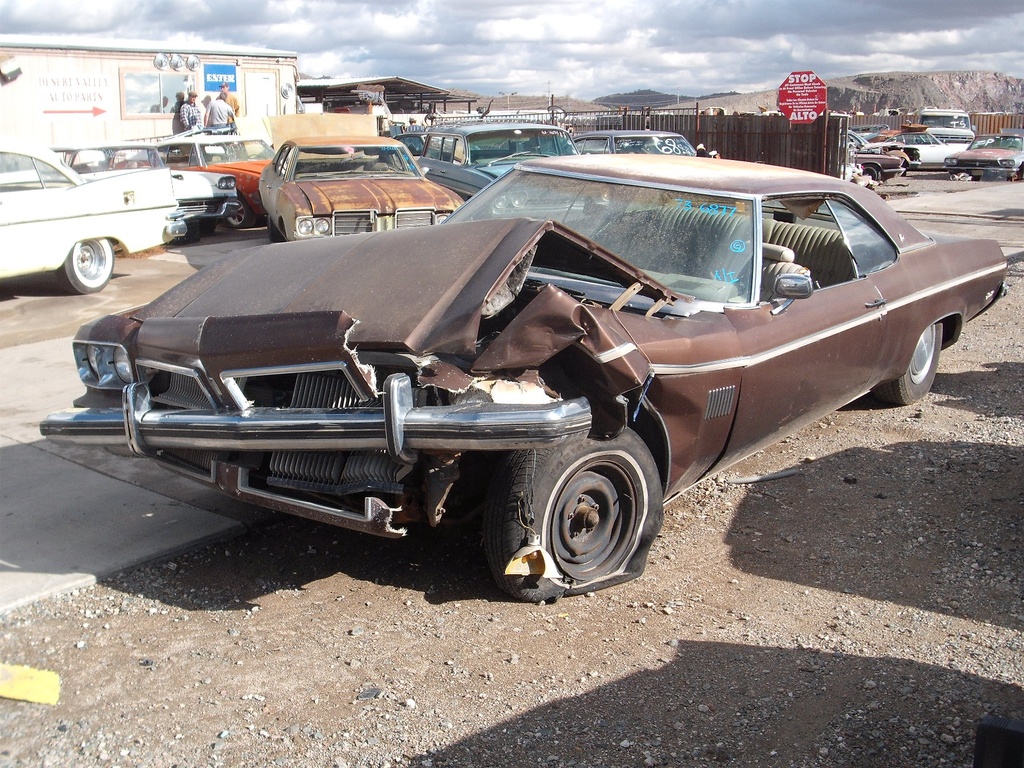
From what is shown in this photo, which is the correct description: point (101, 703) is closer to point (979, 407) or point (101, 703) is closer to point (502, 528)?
point (502, 528)

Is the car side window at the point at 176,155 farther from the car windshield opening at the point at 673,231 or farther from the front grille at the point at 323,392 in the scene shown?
the front grille at the point at 323,392

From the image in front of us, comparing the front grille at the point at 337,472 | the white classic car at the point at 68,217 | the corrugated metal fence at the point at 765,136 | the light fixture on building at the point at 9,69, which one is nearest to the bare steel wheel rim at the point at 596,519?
the front grille at the point at 337,472

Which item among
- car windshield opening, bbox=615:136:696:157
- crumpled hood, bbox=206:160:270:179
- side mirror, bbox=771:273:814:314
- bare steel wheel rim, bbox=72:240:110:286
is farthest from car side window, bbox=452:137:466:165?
side mirror, bbox=771:273:814:314

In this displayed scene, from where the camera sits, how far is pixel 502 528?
144 inches

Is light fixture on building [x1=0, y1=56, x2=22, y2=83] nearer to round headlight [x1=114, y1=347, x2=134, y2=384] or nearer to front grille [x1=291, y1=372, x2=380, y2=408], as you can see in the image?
round headlight [x1=114, y1=347, x2=134, y2=384]

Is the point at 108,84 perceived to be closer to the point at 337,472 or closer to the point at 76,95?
the point at 76,95

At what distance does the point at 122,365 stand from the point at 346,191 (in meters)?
6.72

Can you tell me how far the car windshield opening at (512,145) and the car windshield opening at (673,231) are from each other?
28.4 feet

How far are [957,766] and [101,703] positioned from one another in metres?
2.63

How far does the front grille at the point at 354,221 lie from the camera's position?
10320mm

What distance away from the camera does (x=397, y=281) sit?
→ 387 cm

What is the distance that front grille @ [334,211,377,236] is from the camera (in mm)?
10320

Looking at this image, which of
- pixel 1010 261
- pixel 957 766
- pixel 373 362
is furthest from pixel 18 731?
pixel 1010 261

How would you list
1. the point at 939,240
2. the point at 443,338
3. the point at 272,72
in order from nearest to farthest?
the point at 443,338
the point at 939,240
the point at 272,72
